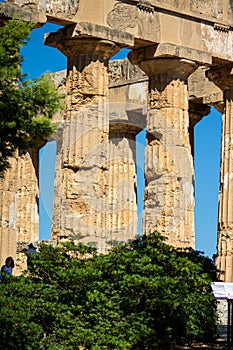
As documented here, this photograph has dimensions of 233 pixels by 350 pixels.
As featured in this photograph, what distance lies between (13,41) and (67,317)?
552 centimetres

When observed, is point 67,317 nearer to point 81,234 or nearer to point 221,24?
point 81,234

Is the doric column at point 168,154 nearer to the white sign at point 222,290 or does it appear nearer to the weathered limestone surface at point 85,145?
the weathered limestone surface at point 85,145

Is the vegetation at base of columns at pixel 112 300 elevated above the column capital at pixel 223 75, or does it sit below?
below

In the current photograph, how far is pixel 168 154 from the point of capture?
1136 inches

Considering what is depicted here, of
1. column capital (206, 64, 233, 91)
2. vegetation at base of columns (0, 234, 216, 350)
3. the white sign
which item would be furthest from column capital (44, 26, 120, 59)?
the white sign

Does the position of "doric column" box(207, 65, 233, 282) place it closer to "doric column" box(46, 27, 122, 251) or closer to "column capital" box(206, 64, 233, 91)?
"column capital" box(206, 64, 233, 91)

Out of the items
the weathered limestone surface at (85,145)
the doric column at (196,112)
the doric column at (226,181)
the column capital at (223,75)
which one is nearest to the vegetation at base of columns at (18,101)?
the weathered limestone surface at (85,145)

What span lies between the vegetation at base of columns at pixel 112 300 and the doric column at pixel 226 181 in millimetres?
7930

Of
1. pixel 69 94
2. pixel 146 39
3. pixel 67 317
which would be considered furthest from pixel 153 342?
pixel 146 39

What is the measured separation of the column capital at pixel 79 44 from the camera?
2656cm

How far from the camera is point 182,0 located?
96.1 feet

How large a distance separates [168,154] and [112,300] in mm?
8505

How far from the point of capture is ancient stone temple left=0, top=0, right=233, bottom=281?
2622cm

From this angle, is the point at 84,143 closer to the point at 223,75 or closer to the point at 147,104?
the point at 147,104
